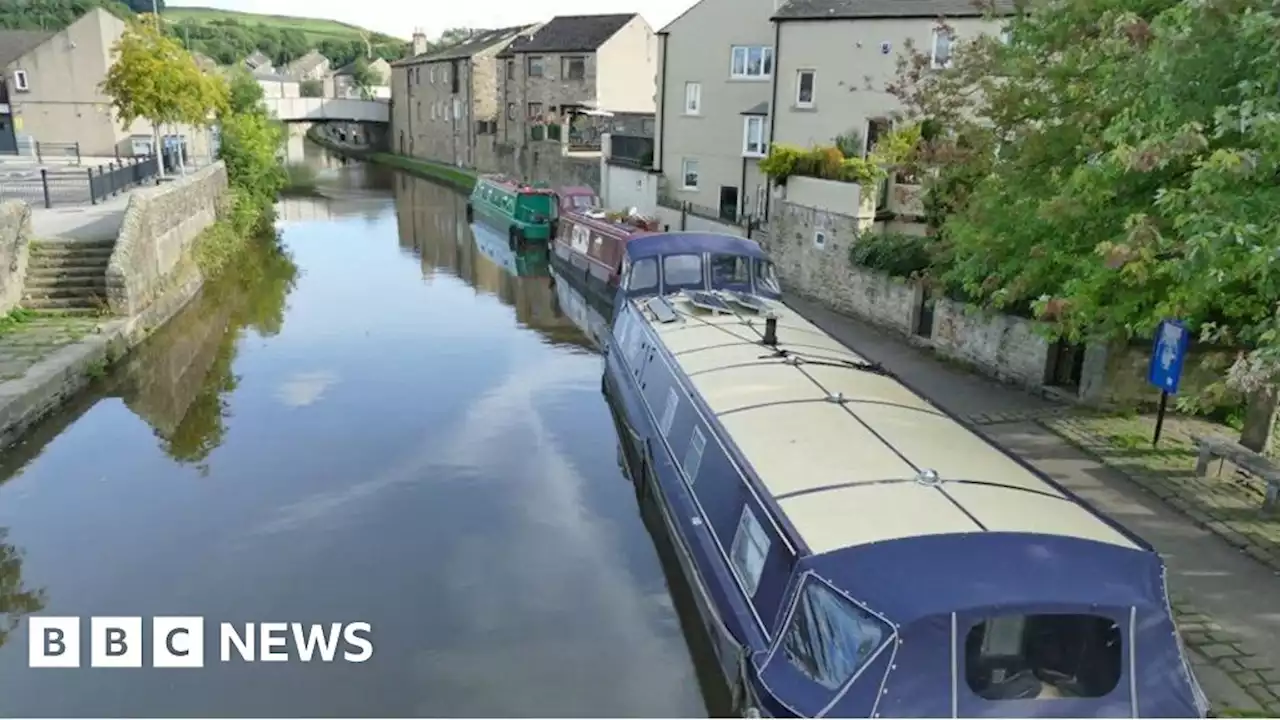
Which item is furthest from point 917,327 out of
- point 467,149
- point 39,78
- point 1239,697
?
point 467,149

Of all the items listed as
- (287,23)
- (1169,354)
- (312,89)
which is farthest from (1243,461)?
(287,23)

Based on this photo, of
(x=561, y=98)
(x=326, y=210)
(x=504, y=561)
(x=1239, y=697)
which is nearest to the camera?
(x=1239, y=697)

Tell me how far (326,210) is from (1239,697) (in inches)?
1557

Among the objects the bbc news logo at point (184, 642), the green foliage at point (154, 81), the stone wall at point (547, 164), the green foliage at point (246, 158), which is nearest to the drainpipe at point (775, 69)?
the stone wall at point (547, 164)

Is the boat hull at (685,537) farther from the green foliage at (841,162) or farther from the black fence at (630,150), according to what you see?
the black fence at (630,150)

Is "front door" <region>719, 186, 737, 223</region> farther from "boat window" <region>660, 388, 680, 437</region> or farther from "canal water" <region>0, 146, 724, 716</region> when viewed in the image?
"boat window" <region>660, 388, 680, 437</region>

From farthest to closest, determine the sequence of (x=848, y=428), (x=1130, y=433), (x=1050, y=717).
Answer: (x=1130, y=433) < (x=848, y=428) < (x=1050, y=717)

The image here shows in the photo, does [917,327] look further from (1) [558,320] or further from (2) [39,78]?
(2) [39,78]

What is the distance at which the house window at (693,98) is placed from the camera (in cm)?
2912

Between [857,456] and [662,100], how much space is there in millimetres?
25567

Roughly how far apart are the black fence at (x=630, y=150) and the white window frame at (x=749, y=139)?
238 inches

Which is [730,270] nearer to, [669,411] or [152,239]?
[669,411]

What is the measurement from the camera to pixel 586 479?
11.6 meters

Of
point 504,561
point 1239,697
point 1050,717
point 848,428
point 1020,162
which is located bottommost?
point 504,561
